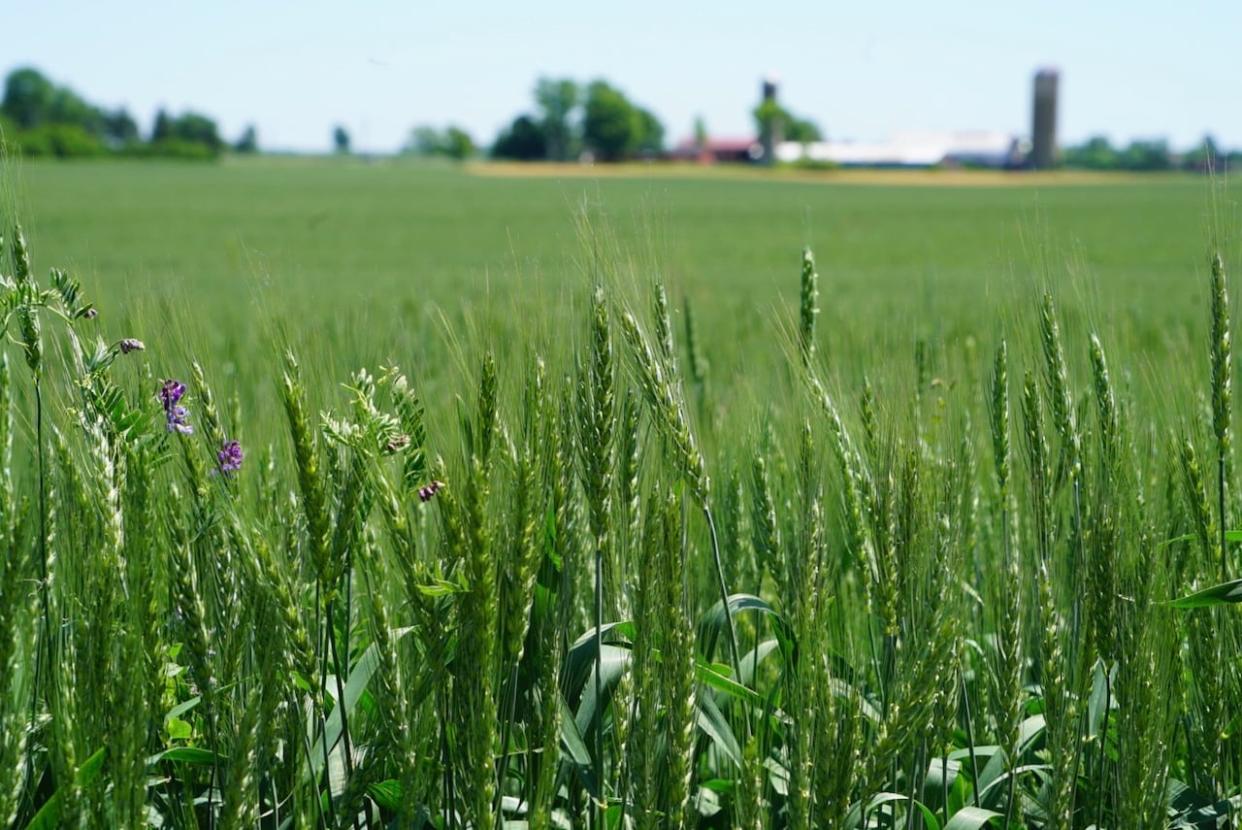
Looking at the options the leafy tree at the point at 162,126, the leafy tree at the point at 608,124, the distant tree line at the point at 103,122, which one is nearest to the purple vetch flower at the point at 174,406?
the distant tree line at the point at 103,122

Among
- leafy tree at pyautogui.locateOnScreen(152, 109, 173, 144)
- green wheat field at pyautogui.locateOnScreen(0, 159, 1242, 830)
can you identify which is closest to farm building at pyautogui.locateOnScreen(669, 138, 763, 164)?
leafy tree at pyautogui.locateOnScreen(152, 109, 173, 144)

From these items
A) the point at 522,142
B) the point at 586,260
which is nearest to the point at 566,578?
the point at 586,260

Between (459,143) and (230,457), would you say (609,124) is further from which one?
(230,457)

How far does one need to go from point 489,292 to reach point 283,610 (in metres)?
0.50

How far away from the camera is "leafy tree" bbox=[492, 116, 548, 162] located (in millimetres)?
136000

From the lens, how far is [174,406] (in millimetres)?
1898

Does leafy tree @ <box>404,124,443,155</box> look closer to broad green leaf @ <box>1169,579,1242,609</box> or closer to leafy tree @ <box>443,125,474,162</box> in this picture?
leafy tree @ <box>443,125,474,162</box>

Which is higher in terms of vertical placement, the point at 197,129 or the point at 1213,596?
the point at 197,129

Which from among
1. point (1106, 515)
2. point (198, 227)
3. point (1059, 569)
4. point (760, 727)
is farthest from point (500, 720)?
point (198, 227)

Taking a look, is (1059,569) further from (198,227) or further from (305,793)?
(198,227)

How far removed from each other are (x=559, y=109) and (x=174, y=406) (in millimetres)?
151280

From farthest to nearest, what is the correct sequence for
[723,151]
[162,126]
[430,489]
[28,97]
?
[723,151]
[28,97]
[162,126]
[430,489]

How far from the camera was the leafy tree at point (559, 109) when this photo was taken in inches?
5566

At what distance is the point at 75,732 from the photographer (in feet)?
5.04
